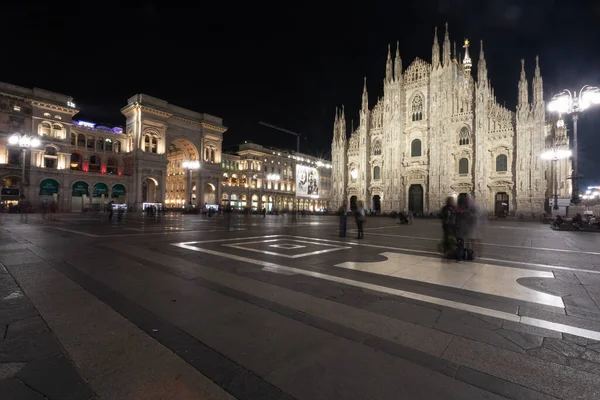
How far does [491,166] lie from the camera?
3891 centimetres

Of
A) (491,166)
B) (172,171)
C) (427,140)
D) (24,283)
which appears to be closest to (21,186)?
(172,171)

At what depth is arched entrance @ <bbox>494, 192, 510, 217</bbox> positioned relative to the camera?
124 ft

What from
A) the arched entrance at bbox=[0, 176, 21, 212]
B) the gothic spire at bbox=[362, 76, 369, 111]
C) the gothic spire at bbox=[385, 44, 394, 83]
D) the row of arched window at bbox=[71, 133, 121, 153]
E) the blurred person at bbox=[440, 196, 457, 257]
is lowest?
the blurred person at bbox=[440, 196, 457, 257]

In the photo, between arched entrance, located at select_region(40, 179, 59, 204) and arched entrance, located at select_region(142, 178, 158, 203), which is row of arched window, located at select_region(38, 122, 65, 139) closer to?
arched entrance, located at select_region(40, 179, 59, 204)

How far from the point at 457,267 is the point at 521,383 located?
185 inches

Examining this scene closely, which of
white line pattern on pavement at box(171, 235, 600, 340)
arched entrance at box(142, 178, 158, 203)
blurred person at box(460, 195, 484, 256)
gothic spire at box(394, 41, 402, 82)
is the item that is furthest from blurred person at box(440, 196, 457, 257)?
arched entrance at box(142, 178, 158, 203)

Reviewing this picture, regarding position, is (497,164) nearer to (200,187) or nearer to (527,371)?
(527,371)

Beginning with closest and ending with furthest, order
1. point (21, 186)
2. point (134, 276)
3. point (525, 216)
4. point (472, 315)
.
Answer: point (472, 315)
point (134, 276)
point (525, 216)
point (21, 186)

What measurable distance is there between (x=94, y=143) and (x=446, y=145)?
195 ft

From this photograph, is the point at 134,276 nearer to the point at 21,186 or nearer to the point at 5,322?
the point at 5,322

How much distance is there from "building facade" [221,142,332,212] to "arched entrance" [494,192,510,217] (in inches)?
1650

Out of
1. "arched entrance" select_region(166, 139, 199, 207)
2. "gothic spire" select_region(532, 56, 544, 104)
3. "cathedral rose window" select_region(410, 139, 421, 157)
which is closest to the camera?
"gothic spire" select_region(532, 56, 544, 104)

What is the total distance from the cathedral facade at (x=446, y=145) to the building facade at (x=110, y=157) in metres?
16.5

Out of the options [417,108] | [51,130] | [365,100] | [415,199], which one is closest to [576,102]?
[415,199]
